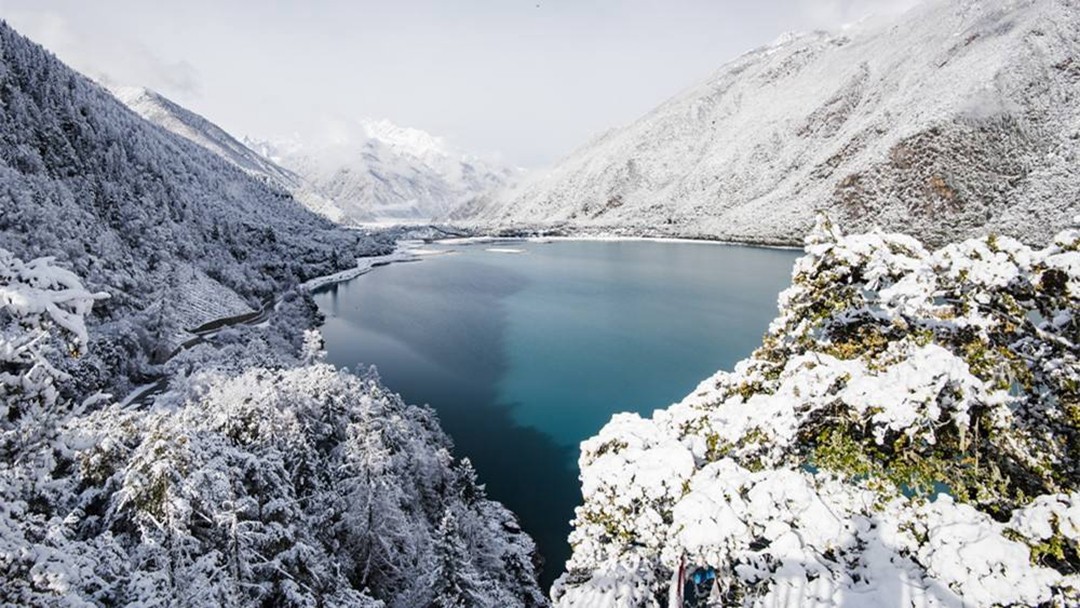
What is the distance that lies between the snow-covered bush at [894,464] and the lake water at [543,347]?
64.3 feet

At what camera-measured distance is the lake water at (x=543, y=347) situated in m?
33.7

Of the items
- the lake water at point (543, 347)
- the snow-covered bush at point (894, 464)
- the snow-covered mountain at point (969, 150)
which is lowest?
the lake water at point (543, 347)

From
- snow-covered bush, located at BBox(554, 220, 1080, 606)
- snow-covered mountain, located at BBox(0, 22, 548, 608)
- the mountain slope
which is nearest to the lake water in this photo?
snow-covered mountain, located at BBox(0, 22, 548, 608)

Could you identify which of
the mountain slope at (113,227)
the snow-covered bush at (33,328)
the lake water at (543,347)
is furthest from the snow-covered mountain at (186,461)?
the lake water at (543,347)

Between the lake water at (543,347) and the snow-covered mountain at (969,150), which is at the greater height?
the snow-covered mountain at (969,150)

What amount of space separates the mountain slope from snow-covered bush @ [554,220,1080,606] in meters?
33.3

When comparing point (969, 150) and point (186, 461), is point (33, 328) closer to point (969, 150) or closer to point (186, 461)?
point (186, 461)

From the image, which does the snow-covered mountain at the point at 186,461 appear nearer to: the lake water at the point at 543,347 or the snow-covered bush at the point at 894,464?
the lake water at the point at 543,347

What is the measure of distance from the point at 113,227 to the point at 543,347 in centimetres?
4940

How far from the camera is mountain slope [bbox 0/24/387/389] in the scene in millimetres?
→ 40469

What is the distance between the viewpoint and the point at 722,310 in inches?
2781

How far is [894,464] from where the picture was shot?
5688 mm

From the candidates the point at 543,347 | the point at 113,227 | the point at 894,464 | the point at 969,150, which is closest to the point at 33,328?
the point at 894,464

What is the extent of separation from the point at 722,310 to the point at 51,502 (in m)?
71.3
